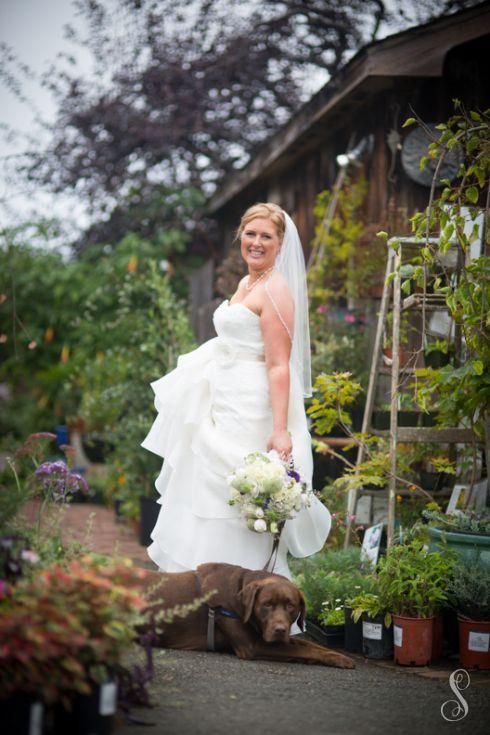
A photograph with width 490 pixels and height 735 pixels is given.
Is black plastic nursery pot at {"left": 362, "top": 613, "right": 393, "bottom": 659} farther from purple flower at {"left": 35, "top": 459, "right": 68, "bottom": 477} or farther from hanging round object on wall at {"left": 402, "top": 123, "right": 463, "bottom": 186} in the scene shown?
hanging round object on wall at {"left": 402, "top": 123, "right": 463, "bottom": 186}

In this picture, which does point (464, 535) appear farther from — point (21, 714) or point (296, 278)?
point (21, 714)

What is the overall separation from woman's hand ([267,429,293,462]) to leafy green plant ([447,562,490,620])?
1.02 metres

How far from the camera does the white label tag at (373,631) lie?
14.2 feet

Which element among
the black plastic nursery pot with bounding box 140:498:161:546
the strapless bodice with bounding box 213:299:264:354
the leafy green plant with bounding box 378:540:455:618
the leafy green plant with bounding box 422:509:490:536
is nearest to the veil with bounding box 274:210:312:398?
the strapless bodice with bounding box 213:299:264:354

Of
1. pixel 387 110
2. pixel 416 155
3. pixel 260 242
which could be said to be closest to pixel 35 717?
pixel 260 242

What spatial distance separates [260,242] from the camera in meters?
4.75

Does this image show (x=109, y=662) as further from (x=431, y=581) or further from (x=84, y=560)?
(x=431, y=581)

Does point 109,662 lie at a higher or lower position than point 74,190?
lower

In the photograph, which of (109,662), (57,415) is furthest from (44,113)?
(109,662)

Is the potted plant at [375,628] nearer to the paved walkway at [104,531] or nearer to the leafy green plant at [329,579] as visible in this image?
the leafy green plant at [329,579]

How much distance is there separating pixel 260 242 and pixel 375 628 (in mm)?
2159

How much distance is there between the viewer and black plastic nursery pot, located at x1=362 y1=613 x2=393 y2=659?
4.34 metres

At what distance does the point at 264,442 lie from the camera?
4.63 meters

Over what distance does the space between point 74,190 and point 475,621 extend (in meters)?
11.7
